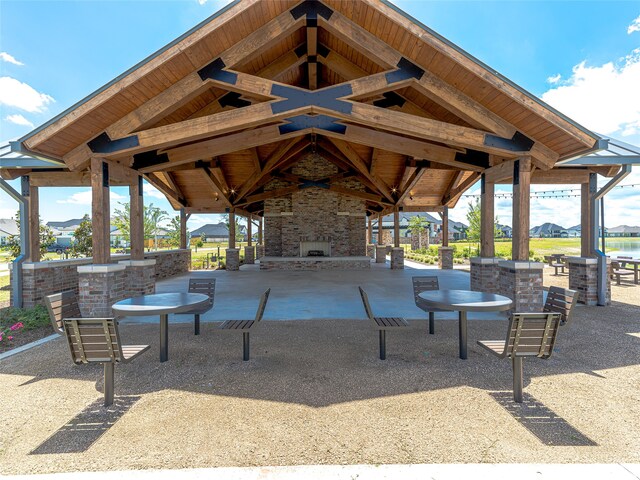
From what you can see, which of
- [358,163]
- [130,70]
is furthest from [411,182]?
[130,70]

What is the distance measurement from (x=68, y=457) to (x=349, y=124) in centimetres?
706

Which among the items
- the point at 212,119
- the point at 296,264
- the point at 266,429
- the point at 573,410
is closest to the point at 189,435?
the point at 266,429

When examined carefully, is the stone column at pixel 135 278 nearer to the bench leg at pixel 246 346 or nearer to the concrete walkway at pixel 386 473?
the bench leg at pixel 246 346

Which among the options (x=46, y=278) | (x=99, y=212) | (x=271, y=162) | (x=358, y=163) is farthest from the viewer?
(x=271, y=162)

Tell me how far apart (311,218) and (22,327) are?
38.4 ft

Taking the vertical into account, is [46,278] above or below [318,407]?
above

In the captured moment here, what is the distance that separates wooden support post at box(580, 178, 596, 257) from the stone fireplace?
9442mm

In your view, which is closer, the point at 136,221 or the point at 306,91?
the point at 306,91

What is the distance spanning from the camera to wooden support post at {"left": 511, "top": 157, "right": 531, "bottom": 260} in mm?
5738

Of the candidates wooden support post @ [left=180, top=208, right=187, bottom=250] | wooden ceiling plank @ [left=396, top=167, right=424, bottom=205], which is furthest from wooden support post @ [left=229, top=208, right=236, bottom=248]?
wooden ceiling plank @ [left=396, top=167, right=424, bottom=205]

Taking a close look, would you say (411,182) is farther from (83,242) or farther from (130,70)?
(83,242)

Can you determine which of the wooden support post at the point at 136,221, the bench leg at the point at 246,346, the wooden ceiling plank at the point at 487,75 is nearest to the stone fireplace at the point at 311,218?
the wooden support post at the point at 136,221

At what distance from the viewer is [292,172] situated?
15469 mm

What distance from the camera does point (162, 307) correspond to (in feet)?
12.4
